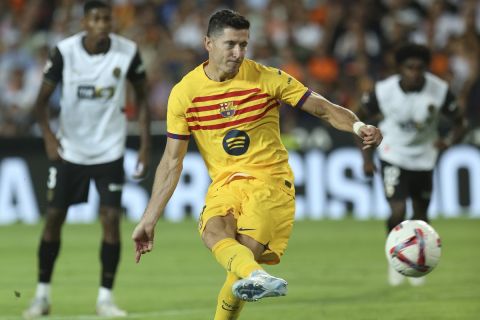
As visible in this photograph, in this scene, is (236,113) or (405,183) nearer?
(236,113)

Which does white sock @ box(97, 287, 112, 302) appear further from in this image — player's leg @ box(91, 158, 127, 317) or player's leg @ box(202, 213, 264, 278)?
player's leg @ box(202, 213, 264, 278)

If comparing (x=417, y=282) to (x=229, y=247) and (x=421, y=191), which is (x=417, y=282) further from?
(x=229, y=247)

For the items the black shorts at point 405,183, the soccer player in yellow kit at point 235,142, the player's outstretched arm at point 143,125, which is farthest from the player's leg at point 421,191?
the soccer player in yellow kit at point 235,142

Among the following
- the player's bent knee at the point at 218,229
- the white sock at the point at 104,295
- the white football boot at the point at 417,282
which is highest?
the player's bent knee at the point at 218,229

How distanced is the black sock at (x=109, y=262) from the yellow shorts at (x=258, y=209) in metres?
2.39

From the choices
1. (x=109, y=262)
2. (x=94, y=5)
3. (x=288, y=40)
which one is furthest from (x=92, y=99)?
(x=288, y=40)

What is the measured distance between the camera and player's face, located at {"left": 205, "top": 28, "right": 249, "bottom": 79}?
7352 mm

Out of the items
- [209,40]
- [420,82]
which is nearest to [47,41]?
[420,82]

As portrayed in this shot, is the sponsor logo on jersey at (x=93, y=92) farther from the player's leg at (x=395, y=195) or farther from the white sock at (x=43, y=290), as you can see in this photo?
the player's leg at (x=395, y=195)

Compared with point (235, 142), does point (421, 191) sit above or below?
below

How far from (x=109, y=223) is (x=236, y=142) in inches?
100

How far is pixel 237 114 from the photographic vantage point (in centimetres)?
759

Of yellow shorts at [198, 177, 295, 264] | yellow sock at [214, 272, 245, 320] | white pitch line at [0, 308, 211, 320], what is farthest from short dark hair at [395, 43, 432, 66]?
yellow sock at [214, 272, 245, 320]

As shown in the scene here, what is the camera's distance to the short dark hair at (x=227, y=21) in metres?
7.34
